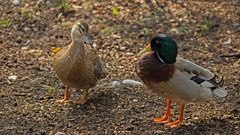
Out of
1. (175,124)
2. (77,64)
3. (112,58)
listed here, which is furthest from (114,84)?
(175,124)

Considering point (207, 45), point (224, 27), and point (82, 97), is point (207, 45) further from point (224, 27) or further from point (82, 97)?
point (82, 97)

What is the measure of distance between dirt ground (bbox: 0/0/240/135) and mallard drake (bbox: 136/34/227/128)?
1.06 ft

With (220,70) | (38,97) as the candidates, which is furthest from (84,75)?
(220,70)

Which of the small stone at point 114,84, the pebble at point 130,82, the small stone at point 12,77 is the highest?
the small stone at point 12,77

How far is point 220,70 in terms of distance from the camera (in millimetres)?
7227

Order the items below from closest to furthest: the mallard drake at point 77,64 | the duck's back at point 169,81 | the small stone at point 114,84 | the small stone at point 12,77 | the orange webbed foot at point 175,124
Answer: the duck's back at point 169,81
the orange webbed foot at point 175,124
the mallard drake at point 77,64
the small stone at point 114,84
the small stone at point 12,77

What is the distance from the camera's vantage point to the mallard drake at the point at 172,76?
215 inches

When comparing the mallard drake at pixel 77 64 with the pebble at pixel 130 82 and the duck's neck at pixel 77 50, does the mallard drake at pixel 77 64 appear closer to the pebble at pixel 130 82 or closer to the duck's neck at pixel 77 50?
the duck's neck at pixel 77 50

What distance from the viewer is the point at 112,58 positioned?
24.8 feet

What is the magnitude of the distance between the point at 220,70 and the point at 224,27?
4.98ft

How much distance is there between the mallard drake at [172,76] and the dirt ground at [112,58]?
323 millimetres

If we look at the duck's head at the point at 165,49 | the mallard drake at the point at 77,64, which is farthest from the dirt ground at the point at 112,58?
the duck's head at the point at 165,49

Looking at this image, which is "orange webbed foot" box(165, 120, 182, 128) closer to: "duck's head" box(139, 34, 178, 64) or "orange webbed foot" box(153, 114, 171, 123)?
"orange webbed foot" box(153, 114, 171, 123)

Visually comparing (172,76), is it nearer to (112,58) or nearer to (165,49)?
(165,49)
